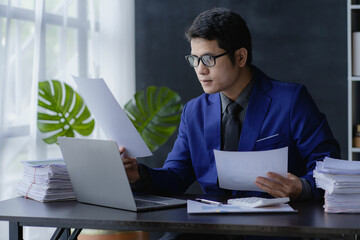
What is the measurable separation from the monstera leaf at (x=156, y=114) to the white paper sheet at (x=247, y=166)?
1.93 metres

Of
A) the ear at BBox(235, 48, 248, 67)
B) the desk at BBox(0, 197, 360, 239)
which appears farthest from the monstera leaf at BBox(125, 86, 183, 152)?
the desk at BBox(0, 197, 360, 239)

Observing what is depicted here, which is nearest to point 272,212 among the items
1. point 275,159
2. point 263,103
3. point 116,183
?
point 275,159

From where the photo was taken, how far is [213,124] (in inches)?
91.0

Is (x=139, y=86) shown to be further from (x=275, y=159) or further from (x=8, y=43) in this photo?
(x=275, y=159)

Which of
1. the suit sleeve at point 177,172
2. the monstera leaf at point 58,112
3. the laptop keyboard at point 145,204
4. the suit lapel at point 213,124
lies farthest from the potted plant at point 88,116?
the laptop keyboard at point 145,204

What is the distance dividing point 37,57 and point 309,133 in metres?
1.65

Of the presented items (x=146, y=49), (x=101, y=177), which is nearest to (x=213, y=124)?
(x=101, y=177)

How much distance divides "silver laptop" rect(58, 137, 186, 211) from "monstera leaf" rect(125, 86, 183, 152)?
1.88 m

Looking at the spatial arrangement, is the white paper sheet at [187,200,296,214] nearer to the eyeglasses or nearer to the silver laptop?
the silver laptop

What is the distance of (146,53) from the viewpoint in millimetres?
4266

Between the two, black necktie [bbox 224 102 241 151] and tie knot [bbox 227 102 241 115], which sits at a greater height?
tie knot [bbox 227 102 241 115]

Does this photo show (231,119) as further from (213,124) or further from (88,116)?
(88,116)

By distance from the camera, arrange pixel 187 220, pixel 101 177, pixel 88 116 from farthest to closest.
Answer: pixel 88 116 → pixel 101 177 → pixel 187 220

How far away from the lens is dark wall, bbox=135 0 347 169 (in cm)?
391
